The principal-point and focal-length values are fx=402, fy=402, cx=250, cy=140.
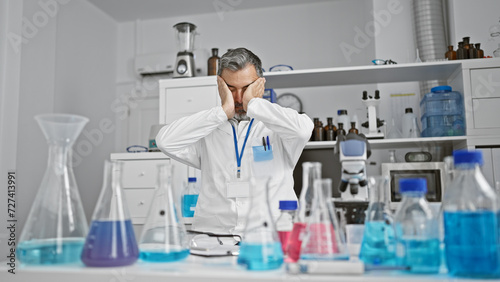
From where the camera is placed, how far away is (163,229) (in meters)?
0.76

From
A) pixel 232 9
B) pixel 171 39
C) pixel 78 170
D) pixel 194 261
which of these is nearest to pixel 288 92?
pixel 232 9

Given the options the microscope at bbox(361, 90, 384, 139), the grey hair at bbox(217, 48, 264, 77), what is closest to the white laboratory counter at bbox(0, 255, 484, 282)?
the grey hair at bbox(217, 48, 264, 77)

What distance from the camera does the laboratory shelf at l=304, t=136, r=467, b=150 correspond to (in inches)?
97.0

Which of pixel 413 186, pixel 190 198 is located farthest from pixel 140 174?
pixel 413 186

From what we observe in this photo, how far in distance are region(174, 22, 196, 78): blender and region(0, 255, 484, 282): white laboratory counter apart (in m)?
2.48

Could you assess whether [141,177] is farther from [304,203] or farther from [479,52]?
[479,52]

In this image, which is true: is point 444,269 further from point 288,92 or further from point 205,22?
point 205,22

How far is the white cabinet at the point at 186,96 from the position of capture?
114 inches

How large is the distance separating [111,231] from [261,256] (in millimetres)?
265

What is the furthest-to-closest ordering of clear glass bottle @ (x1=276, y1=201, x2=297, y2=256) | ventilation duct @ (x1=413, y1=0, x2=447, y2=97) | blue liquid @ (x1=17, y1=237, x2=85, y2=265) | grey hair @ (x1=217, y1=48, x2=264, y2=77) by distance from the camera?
ventilation duct @ (x1=413, y1=0, x2=447, y2=97)
grey hair @ (x1=217, y1=48, x2=264, y2=77)
clear glass bottle @ (x1=276, y1=201, x2=297, y2=256)
blue liquid @ (x1=17, y1=237, x2=85, y2=265)

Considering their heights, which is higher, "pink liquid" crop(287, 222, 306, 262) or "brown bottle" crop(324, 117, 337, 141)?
"brown bottle" crop(324, 117, 337, 141)

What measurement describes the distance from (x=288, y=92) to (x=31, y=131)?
84.3 inches

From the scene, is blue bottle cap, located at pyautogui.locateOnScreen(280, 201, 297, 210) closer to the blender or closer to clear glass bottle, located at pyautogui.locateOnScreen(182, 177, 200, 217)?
clear glass bottle, located at pyautogui.locateOnScreen(182, 177, 200, 217)

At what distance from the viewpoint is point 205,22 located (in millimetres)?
4055
